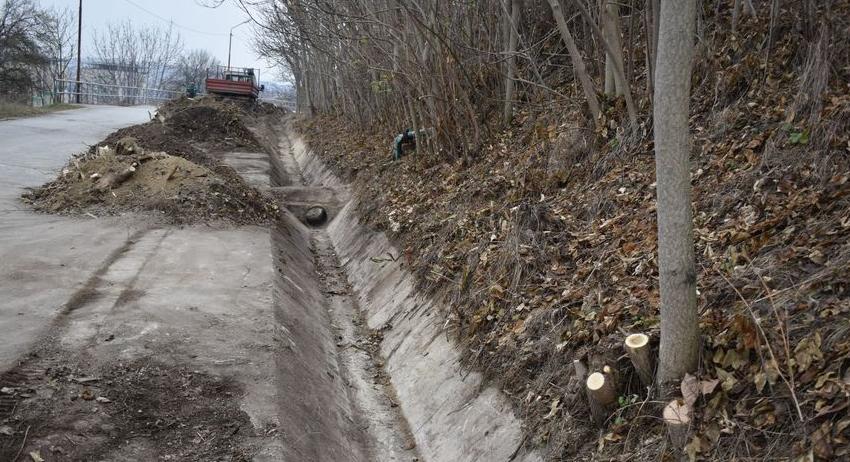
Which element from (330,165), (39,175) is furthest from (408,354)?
(330,165)

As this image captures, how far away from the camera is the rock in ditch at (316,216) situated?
56.7 feet

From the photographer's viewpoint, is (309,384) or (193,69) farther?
(193,69)

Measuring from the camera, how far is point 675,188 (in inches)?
161

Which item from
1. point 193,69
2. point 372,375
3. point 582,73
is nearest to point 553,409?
point 372,375

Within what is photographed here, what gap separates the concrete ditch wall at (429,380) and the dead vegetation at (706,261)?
0.23 meters

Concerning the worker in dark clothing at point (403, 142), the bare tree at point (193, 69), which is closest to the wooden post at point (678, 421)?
the worker in dark clothing at point (403, 142)

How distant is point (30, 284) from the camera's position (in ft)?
27.1

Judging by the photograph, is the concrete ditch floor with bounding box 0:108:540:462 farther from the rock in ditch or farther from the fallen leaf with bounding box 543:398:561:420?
the rock in ditch

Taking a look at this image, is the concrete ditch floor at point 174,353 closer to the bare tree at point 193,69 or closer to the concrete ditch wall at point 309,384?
the concrete ditch wall at point 309,384

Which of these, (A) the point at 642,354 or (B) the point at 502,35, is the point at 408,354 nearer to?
(A) the point at 642,354

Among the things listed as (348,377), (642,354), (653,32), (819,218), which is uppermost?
(653,32)

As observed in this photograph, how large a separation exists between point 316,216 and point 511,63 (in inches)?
277

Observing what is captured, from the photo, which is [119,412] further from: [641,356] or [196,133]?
[196,133]

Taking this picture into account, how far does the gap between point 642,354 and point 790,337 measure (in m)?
0.91
